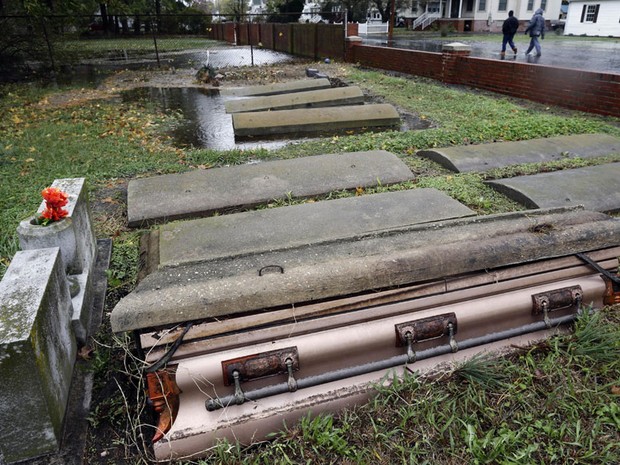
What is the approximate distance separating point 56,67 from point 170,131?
33.9 feet

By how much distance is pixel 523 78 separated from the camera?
9.60 m

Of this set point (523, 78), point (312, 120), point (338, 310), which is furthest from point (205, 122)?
point (338, 310)

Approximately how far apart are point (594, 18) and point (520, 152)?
35261 mm

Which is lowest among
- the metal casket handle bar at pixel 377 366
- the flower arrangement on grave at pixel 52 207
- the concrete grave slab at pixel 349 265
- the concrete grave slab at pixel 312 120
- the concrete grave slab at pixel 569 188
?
the metal casket handle bar at pixel 377 366

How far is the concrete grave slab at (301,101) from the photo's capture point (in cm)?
927

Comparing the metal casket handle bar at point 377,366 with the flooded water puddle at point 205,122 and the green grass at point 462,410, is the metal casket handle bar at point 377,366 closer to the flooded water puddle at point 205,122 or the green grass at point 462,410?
the green grass at point 462,410

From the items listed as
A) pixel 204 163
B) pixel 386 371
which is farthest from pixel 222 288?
pixel 204 163

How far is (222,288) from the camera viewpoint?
87.2 inches

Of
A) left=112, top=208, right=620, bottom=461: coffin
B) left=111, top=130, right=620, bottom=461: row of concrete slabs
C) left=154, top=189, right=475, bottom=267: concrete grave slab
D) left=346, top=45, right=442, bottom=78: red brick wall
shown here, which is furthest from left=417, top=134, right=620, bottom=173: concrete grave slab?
left=346, top=45, right=442, bottom=78: red brick wall

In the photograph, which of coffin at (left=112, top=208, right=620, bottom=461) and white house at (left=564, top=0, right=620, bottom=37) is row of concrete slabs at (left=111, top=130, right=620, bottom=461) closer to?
coffin at (left=112, top=208, right=620, bottom=461)

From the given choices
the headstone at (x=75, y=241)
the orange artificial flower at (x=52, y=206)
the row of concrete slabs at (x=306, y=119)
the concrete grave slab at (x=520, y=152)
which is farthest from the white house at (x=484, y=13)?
the orange artificial flower at (x=52, y=206)

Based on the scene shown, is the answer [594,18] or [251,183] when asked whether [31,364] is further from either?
[594,18]

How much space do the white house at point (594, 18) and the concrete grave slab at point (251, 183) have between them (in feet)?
116

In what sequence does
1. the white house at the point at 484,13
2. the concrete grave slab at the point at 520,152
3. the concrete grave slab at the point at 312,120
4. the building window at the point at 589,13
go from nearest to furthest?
the concrete grave slab at the point at 520,152 < the concrete grave slab at the point at 312,120 < the building window at the point at 589,13 < the white house at the point at 484,13
